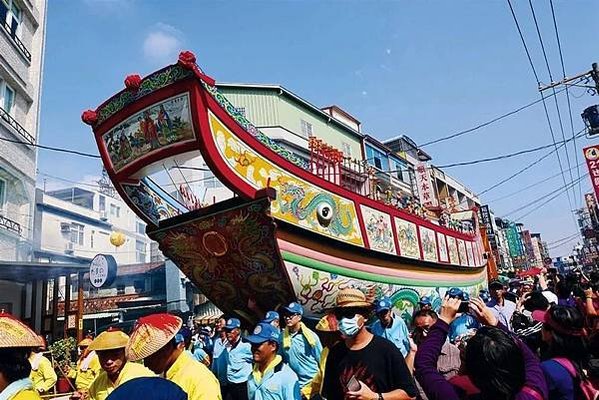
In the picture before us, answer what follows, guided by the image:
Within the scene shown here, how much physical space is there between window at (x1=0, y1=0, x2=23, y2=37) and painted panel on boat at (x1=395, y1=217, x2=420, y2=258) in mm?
13476

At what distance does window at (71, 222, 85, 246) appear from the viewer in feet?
88.2

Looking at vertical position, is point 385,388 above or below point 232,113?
below

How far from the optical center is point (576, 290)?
5.63 meters

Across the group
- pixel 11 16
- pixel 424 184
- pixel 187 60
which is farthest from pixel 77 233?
pixel 187 60

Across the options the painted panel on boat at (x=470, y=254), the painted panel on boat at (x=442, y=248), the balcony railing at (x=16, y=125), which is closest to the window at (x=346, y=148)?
the painted panel on boat at (x=470, y=254)

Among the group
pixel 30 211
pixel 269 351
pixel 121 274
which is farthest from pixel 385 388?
pixel 121 274

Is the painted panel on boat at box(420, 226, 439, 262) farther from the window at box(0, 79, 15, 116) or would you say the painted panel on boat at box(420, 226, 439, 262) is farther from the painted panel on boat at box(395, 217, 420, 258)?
the window at box(0, 79, 15, 116)

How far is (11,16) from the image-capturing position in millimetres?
14773

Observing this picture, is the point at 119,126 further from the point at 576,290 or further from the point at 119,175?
the point at 576,290

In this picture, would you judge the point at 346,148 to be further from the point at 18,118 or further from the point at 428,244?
the point at 18,118

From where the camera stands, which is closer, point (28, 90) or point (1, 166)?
point (1, 166)

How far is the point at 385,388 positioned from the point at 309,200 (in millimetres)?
4904

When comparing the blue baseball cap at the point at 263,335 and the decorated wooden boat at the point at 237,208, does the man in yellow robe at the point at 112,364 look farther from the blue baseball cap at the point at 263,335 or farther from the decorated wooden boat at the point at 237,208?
the decorated wooden boat at the point at 237,208

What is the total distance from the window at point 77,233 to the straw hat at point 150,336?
27.0 metres
